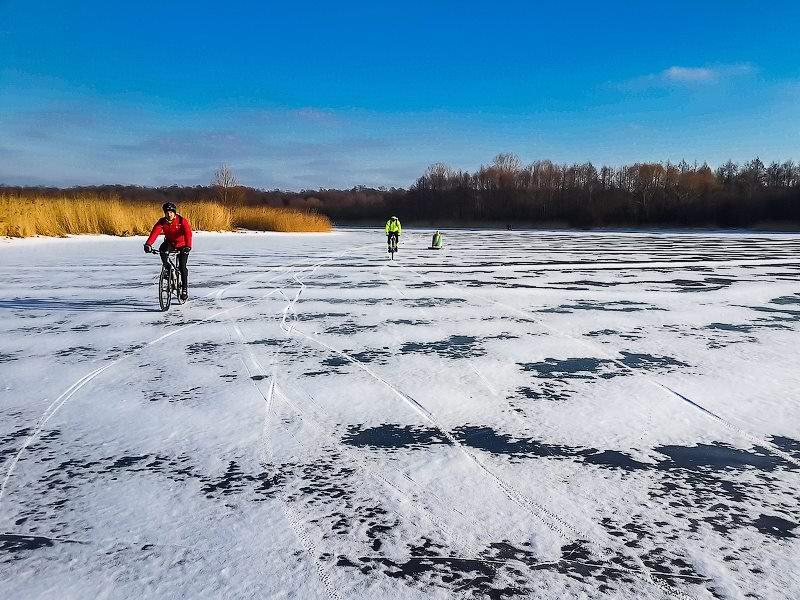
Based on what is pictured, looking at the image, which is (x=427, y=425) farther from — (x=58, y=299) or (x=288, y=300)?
(x=58, y=299)

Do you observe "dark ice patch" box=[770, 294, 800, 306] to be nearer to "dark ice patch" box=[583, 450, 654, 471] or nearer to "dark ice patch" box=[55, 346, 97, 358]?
"dark ice patch" box=[583, 450, 654, 471]

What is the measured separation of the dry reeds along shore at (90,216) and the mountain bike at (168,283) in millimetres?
17675

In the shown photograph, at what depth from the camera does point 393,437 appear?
341 cm

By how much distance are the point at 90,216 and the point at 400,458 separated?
27.7 meters

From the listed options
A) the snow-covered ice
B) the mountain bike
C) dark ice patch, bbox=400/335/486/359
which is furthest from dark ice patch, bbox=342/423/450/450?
the mountain bike

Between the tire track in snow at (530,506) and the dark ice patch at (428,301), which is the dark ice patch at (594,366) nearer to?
the tire track in snow at (530,506)

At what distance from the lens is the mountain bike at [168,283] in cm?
816

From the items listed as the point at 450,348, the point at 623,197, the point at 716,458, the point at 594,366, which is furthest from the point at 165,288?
the point at 623,197

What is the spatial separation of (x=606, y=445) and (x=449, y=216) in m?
92.9

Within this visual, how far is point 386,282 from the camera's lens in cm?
1177

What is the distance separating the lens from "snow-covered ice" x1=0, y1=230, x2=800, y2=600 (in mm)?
2109

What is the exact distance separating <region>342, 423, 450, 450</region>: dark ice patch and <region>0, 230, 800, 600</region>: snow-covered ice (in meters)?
0.02

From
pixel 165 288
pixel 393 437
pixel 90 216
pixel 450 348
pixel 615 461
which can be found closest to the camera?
pixel 615 461

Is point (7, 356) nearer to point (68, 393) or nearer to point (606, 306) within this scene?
point (68, 393)
